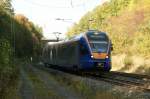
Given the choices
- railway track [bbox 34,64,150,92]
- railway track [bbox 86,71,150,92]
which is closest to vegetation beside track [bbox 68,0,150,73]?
railway track [bbox 34,64,150,92]

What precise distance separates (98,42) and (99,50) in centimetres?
77

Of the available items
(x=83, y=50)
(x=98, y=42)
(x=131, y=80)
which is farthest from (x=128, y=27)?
(x=131, y=80)

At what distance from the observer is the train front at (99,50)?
33906mm

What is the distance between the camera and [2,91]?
16641 mm

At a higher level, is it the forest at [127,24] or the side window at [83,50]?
Result: the forest at [127,24]

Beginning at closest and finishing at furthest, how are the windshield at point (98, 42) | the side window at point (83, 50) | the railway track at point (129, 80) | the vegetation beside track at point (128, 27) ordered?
the railway track at point (129, 80) → the windshield at point (98, 42) → the side window at point (83, 50) → the vegetation beside track at point (128, 27)

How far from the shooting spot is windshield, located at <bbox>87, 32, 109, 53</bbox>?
34156mm

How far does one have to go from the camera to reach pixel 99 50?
34.1 m

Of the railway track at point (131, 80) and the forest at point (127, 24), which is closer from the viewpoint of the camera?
the railway track at point (131, 80)

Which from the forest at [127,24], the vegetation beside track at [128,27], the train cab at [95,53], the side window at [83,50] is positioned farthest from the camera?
the forest at [127,24]

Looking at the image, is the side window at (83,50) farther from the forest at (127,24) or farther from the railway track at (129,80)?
the forest at (127,24)

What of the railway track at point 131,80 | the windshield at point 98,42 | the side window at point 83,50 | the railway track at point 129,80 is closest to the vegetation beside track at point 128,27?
the windshield at point 98,42

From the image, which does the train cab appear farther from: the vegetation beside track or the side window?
the vegetation beside track

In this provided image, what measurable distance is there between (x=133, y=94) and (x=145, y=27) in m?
42.8
